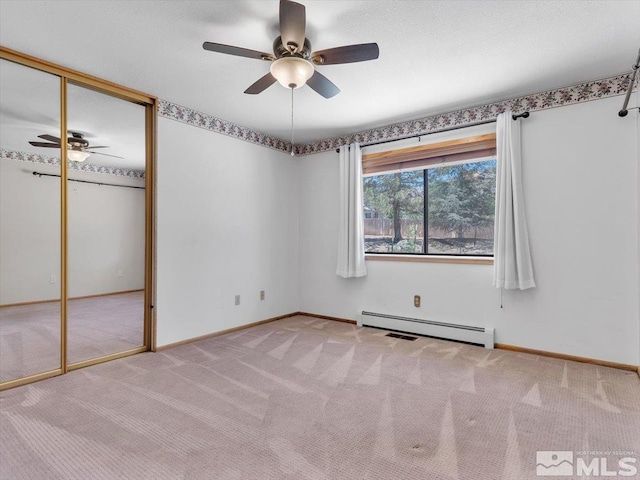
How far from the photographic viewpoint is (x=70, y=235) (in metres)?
2.96

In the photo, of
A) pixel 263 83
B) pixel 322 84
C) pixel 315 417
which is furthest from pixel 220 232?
pixel 315 417

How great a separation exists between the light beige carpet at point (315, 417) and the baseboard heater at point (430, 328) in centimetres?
27

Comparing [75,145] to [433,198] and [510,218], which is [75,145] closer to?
[433,198]

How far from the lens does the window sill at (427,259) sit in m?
3.58

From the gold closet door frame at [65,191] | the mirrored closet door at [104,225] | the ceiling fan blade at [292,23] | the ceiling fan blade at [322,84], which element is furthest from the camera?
the mirrored closet door at [104,225]

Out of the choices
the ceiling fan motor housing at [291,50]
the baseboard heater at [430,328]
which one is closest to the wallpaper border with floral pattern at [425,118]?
the ceiling fan motor housing at [291,50]

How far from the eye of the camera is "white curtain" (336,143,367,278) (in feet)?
14.2

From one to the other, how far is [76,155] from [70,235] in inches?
28.1

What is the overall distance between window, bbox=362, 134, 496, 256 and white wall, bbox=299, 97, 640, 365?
1.16ft

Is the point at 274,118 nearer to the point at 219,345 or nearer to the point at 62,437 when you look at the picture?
the point at 219,345

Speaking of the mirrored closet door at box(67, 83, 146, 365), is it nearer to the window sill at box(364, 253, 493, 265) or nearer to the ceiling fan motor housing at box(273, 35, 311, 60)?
the ceiling fan motor housing at box(273, 35, 311, 60)

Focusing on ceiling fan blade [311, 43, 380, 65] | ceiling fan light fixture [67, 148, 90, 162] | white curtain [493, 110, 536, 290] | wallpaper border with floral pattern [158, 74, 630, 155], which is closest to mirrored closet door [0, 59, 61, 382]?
ceiling fan light fixture [67, 148, 90, 162]

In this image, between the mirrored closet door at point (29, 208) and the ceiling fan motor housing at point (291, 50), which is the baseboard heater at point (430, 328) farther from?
the mirrored closet door at point (29, 208)

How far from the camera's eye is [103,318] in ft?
12.2
